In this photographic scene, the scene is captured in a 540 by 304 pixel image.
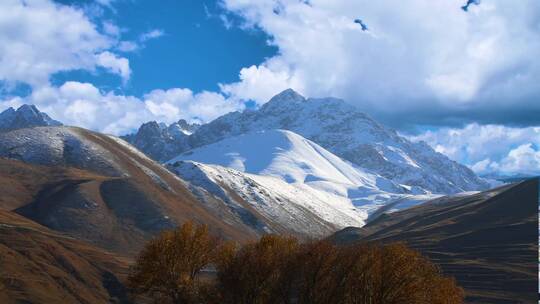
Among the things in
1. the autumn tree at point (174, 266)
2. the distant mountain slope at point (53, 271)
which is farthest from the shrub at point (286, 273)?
the distant mountain slope at point (53, 271)

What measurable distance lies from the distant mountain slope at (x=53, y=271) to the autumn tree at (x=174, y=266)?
70.0m

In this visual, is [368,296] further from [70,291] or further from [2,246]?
[2,246]

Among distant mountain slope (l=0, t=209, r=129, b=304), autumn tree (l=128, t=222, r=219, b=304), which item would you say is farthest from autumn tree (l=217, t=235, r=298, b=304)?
distant mountain slope (l=0, t=209, r=129, b=304)

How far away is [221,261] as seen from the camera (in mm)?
71625

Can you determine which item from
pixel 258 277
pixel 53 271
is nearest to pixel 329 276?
pixel 258 277

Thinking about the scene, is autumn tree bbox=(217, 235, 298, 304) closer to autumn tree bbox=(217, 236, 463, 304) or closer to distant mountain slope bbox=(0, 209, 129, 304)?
autumn tree bbox=(217, 236, 463, 304)

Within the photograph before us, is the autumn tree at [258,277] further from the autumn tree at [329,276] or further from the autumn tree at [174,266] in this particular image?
the autumn tree at [174,266]

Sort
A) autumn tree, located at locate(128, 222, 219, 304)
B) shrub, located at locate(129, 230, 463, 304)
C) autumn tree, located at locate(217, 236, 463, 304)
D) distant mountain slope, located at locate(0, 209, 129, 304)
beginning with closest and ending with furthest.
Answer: autumn tree, located at locate(217, 236, 463, 304)
shrub, located at locate(129, 230, 463, 304)
autumn tree, located at locate(128, 222, 219, 304)
distant mountain slope, located at locate(0, 209, 129, 304)

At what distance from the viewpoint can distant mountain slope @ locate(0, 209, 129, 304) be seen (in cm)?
14012

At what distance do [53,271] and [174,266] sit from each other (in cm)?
9716

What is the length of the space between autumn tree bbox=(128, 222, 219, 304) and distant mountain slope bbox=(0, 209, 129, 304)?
70.0 m

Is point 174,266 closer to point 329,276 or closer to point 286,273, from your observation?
point 286,273

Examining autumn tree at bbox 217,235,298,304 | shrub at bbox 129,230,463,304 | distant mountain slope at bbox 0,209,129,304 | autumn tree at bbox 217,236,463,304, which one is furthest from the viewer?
distant mountain slope at bbox 0,209,129,304

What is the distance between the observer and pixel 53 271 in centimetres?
15938
